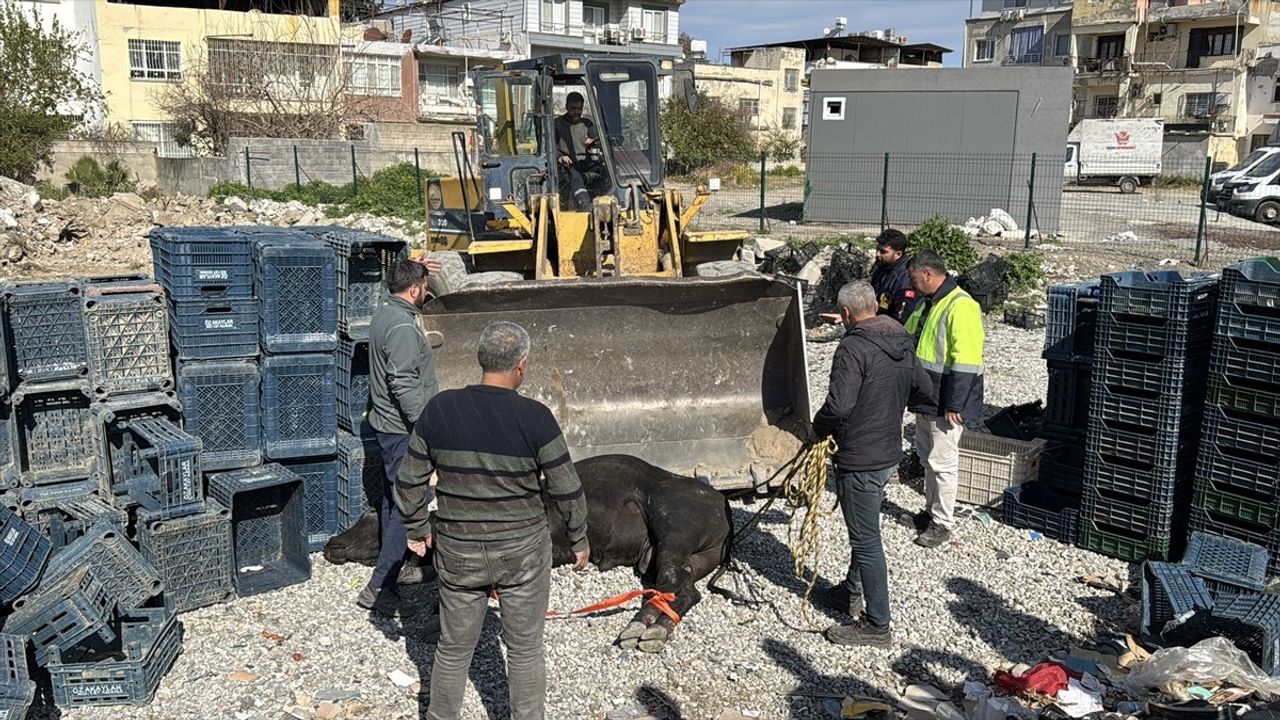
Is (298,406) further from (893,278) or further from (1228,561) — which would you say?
(1228,561)

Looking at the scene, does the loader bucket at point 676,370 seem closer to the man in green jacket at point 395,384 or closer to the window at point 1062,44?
the man in green jacket at point 395,384

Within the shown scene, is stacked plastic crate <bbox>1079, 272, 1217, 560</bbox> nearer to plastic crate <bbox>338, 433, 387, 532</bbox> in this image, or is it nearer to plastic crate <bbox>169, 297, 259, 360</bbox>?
plastic crate <bbox>338, 433, 387, 532</bbox>

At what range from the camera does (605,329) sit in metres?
7.40

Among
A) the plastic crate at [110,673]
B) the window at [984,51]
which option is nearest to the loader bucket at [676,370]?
the plastic crate at [110,673]

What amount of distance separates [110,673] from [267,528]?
5.28 ft

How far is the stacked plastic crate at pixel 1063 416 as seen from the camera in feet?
23.5

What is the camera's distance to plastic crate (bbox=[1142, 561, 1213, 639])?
5.21 m

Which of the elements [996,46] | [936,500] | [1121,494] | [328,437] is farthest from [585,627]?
[996,46]

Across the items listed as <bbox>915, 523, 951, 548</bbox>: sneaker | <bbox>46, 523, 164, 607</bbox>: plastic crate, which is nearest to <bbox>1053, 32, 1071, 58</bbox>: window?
<bbox>915, 523, 951, 548</bbox>: sneaker

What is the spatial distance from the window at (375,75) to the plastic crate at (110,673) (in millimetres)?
35920

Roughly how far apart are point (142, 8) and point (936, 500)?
117ft

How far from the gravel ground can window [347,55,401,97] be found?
35485 mm

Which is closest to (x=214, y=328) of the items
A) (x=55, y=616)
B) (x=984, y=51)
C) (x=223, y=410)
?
(x=223, y=410)

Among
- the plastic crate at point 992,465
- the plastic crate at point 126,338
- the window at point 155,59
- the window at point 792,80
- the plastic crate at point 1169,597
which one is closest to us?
the plastic crate at point 1169,597
